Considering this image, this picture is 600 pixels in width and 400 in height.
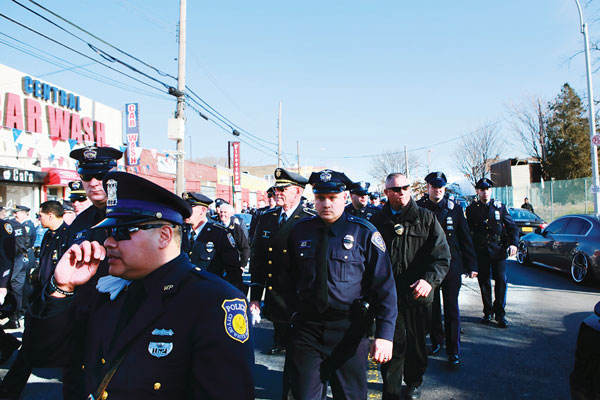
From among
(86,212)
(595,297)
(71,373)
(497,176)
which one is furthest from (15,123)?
(497,176)

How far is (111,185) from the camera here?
177 centimetres

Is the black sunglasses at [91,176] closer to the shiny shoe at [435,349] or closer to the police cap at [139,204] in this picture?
the police cap at [139,204]

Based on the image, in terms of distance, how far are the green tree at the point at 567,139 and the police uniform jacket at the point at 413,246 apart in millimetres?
36716

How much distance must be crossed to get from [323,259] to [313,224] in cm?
36

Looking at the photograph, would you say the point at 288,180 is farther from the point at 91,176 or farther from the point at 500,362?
the point at 500,362

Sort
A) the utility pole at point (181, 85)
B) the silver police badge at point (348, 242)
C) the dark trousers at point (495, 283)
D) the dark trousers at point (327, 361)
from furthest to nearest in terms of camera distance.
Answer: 1. the utility pole at point (181, 85)
2. the dark trousers at point (495, 283)
3. the silver police badge at point (348, 242)
4. the dark trousers at point (327, 361)

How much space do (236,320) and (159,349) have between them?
28cm

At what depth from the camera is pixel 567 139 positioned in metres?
34.4

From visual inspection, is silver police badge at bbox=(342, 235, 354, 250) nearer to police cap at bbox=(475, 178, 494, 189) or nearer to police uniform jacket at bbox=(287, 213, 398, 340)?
police uniform jacket at bbox=(287, 213, 398, 340)

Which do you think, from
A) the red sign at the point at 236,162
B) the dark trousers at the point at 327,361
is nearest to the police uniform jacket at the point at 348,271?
the dark trousers at the point at 327,361

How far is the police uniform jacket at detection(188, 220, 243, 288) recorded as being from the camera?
4.91m

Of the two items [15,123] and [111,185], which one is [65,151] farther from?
[111,185]

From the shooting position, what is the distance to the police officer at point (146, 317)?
1.42 meters

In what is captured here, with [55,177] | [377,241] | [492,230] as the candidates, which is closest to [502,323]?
[492,230]
